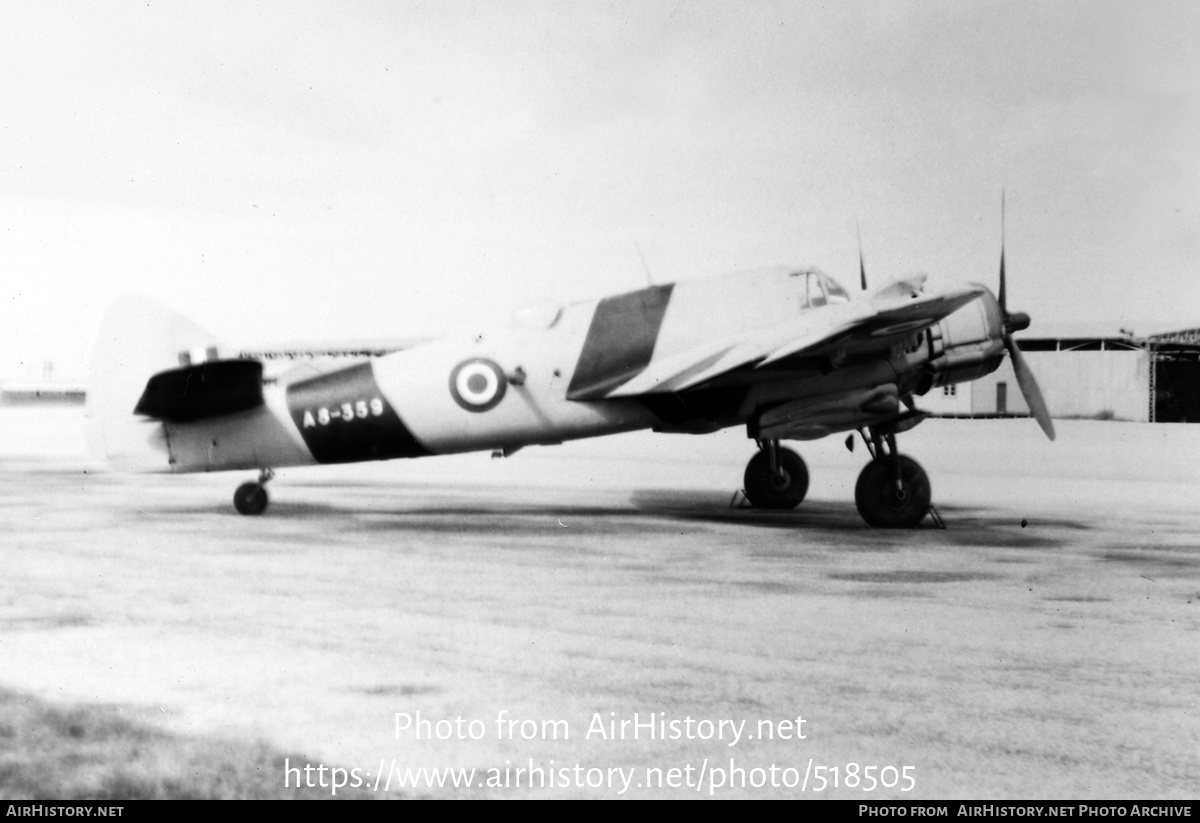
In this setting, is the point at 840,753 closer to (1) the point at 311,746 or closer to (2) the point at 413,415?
(1) the point at 311,746

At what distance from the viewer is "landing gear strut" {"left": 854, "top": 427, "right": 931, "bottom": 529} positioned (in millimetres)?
8891

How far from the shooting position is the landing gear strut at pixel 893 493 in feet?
29.2

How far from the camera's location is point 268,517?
927 centimetres

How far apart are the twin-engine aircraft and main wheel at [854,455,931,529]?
0.01 metres

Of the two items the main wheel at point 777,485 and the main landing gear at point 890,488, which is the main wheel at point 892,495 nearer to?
the main landing gear at point 890,488

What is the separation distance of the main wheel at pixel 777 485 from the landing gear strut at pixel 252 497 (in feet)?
15.6

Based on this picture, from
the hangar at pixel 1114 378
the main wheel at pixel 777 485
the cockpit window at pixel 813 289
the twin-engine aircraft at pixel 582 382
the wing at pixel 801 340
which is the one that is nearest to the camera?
the wing at pixel 801 340

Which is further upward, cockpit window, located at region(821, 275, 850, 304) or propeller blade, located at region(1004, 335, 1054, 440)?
cockpit window, located at region(821, 275, 850, 304)

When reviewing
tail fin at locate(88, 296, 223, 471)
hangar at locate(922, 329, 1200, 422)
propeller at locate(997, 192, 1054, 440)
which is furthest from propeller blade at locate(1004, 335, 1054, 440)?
hangar at locate(922, 329, 1200, 422)

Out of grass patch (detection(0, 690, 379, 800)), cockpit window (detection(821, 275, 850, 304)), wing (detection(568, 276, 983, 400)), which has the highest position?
cockpit window (detection(821, 275, 850, 304))

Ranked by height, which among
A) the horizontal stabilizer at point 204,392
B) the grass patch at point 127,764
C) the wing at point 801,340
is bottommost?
the grass patch at point 127,764

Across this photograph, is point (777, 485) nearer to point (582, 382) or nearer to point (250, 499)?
point (582, 382)

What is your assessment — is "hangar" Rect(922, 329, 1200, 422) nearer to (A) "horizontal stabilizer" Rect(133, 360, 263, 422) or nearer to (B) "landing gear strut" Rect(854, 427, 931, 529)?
(B) "landing gear strut" Rect(854, 427, 931, 529)

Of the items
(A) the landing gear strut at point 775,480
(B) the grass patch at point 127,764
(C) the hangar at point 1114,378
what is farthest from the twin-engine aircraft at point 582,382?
(C) the hangar at point 1114,378
